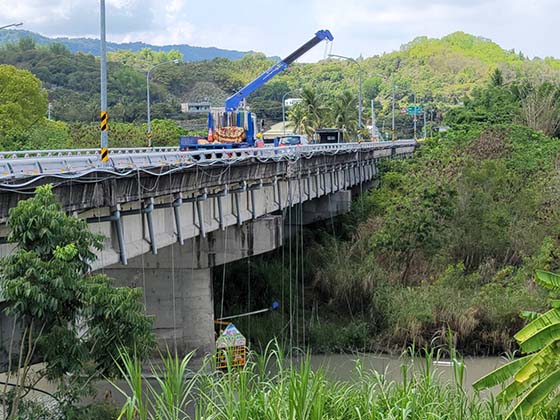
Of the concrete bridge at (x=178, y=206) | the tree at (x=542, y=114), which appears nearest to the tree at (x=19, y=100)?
the concrete bridge at (x=178, y=206)

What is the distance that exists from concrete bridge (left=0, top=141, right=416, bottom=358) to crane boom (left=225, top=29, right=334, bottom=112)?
6.41 m

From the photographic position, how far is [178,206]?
76.7 ft

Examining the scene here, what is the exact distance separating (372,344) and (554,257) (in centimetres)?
905

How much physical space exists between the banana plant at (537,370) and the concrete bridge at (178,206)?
7.04 meters

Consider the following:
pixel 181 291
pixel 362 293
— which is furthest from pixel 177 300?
pixel 362 293

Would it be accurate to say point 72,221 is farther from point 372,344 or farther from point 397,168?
point 397,168

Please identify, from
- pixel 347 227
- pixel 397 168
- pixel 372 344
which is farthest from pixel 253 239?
pixel 397 168

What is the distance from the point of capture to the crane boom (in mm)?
47750

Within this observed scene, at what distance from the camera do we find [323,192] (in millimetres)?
42031

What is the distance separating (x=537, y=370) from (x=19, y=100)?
148 ft

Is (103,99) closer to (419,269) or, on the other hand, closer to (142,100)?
(419,269)

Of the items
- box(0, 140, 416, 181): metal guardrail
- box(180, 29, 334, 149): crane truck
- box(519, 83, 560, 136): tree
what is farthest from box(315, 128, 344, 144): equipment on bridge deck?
box(0, 140, 416, 181): metal guardrail

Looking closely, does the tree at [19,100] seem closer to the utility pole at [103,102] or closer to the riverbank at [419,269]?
the riverbank at [419,269]

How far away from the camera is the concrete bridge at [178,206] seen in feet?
59.3
